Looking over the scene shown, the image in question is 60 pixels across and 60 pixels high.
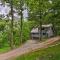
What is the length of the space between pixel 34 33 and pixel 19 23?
38.5m

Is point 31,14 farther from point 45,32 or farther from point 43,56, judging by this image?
A: point 43,56

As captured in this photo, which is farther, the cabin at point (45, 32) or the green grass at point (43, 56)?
the cabin at point (45, 32)

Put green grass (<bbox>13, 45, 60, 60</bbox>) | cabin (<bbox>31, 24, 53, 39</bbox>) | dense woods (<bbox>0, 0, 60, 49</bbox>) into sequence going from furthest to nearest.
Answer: cabin (<bbox>31, 24, 53, 39</bbox>)
dense woods (<bbox>0, 0, 60, 49</bbox>)
green grass (<bbox>13, 45, 60, 60</bbox>)

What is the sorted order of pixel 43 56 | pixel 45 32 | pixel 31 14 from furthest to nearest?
pixel 45 32 → pixel 31 14 → pixel 43 56

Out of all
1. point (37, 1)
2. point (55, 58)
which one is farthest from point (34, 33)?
point (55, 58)

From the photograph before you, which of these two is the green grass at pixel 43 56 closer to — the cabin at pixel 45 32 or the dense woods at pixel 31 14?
the dense woods at pixel 31 14

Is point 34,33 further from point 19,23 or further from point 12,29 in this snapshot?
point 12,29

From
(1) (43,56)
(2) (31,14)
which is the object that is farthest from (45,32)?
(1) (43,56)

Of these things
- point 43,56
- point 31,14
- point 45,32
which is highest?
point 31,14

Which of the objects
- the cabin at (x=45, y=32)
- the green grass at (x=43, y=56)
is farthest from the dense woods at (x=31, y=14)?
the green grass at (x=43, y=56)

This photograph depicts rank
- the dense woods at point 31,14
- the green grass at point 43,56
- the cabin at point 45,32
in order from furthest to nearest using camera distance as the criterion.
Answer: the cabin at point 45,32 < the dense woods at point 31,14 < the green grass at point 43,56

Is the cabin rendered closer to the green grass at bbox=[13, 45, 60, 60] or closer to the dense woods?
the dense woods

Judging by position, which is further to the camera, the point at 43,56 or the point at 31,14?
the point at 31,14

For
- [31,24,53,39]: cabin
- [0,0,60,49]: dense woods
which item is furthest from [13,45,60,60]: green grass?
[31,24,53,39]: cabin
